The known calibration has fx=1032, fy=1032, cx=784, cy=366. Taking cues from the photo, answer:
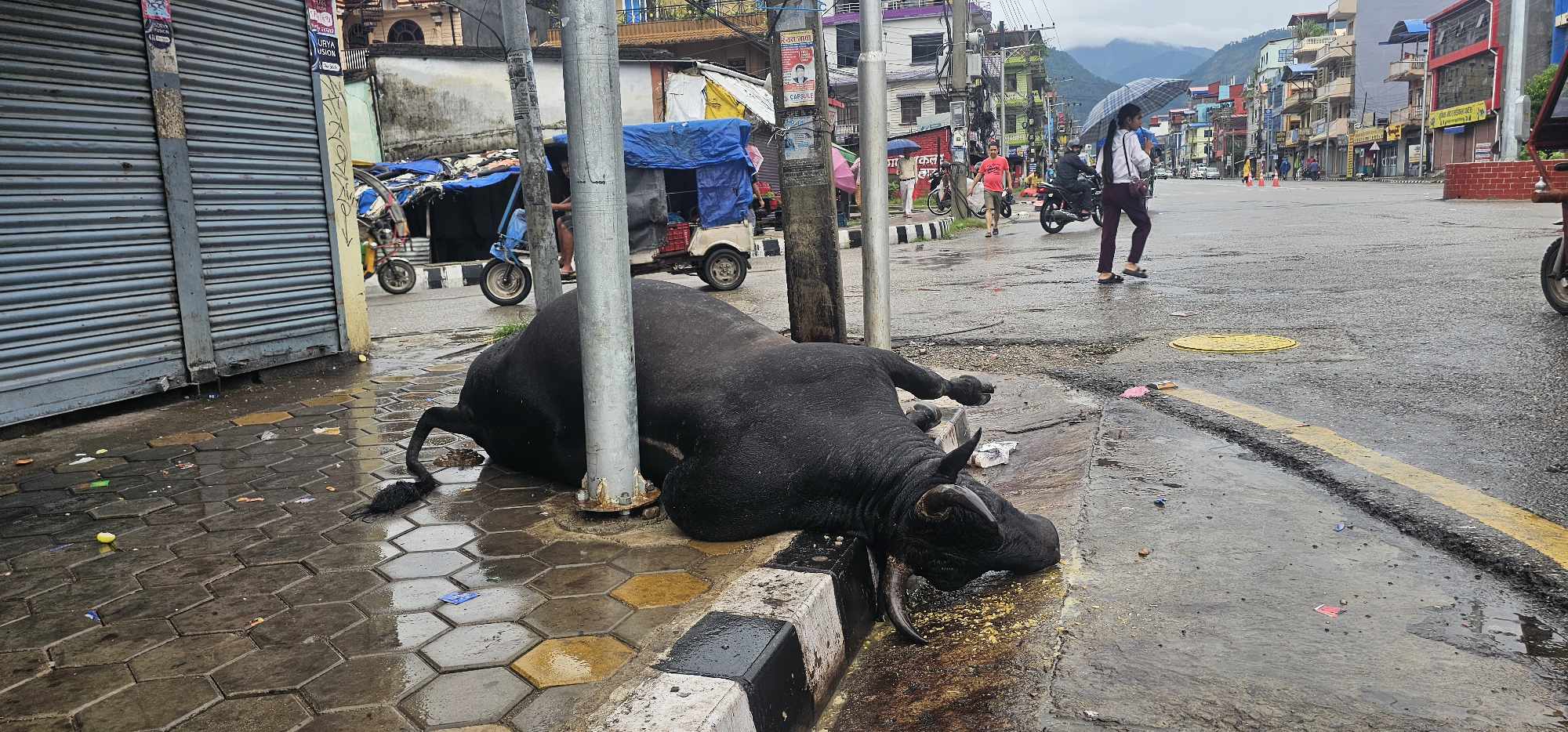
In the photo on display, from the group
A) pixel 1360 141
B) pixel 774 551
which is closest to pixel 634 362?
pixel 774 551

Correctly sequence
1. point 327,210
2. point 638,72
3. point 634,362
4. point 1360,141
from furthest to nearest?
point 1360,141, point 638,72, point 327,210, point 634,362

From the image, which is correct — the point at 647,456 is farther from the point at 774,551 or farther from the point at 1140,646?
the point at 1140,646

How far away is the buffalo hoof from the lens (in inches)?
152

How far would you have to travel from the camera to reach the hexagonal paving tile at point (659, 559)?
9.63 feet

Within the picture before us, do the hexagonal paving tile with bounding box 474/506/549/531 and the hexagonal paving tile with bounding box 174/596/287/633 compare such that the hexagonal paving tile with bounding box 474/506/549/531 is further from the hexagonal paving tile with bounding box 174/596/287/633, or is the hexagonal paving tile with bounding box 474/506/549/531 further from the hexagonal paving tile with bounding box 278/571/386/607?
the hexagonal paving tile with bounding box 174/596/287/633

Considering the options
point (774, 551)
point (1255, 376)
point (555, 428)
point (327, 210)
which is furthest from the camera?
point (327, 210)

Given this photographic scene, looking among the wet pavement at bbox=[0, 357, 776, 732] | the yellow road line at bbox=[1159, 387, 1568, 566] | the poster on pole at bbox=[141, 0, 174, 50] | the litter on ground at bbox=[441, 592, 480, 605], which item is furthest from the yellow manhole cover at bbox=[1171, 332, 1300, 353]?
the poster on pole at bbox=[141, 0, 174, 50]

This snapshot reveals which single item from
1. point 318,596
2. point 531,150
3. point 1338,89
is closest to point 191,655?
point 318,596

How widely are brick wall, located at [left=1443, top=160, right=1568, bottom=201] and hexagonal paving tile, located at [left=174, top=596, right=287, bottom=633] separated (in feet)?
74.6

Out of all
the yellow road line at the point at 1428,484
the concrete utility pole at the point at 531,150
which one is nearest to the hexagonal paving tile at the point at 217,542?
the concrete utility pole at the point at 531,150

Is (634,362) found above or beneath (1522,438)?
above

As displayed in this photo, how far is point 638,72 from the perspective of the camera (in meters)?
23.0

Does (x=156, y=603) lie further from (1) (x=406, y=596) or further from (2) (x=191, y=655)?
(1) (x=406, y=596)

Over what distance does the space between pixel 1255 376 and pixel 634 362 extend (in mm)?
3455
